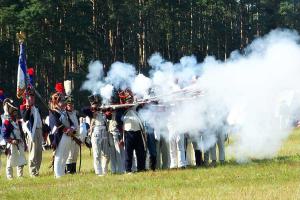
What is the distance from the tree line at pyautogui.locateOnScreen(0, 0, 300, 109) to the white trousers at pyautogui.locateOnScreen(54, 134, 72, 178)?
24779 mm

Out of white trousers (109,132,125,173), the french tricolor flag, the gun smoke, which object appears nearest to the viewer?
the gun smoke

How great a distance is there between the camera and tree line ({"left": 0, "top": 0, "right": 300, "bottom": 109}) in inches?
1887

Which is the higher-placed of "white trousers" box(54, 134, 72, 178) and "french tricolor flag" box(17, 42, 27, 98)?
"french tricolor flag" box(17, 42, 27, 98)

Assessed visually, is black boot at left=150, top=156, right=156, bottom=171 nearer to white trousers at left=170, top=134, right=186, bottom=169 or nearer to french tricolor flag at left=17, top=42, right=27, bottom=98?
white trousers at left=170, top=134, right=186, bottom=169

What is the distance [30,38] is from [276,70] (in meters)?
35.8

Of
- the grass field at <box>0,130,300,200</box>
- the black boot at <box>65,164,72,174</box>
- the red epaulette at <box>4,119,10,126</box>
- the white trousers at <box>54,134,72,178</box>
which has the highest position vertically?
the red epaulette at <box>4,119,10,126</box>

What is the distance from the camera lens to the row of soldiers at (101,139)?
17625mm

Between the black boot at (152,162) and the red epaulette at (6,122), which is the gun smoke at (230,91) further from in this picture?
the red epaulette at (6,122)

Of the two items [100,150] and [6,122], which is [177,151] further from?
[6,122]

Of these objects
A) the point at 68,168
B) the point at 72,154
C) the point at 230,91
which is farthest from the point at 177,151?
the point at 230,91

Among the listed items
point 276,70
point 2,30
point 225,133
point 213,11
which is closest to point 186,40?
point 213,11

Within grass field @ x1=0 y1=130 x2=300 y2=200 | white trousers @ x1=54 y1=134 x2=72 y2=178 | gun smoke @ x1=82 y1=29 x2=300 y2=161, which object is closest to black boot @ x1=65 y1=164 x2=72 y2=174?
grass field @ x1=0 y1=130 x2=300 y2=200

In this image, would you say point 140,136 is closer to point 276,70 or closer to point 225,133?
point 225,133

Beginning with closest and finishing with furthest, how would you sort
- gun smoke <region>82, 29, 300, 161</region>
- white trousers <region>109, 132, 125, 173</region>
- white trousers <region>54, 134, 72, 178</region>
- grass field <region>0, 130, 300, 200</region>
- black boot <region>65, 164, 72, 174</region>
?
1. grass field <region>0, 130, 300, 200</region>
2. gun smoke <region>82, 29, 300, 161</region>
3. white trousers <region>54, 134, 72, 178</region>
4. white trousers <region>109, 132, 125, 173</region>
5. black boot <region>65, 164, 72, 174</region>
